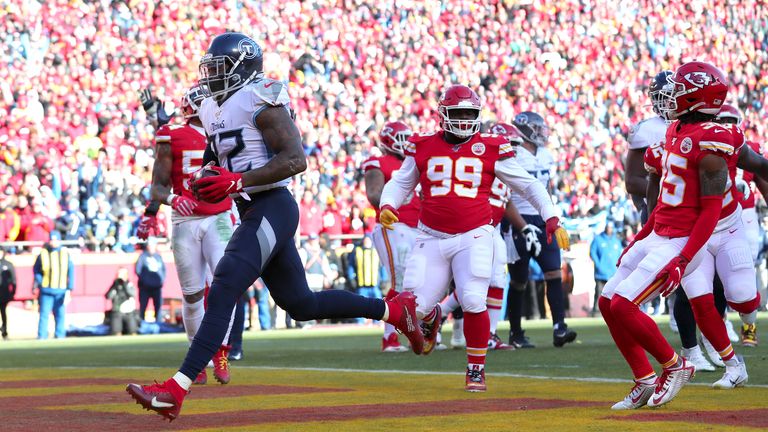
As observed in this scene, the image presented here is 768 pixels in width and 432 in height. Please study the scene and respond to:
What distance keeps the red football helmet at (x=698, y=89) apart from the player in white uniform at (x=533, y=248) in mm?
5158

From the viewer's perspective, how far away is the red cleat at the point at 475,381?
7.58m

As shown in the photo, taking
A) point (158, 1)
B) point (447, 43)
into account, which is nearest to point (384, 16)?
point (447, 43)

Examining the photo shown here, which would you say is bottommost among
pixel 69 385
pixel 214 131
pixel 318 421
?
pixel 69 385

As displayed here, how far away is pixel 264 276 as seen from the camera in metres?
6.54

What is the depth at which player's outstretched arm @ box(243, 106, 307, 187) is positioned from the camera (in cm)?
619

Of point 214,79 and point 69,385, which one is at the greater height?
point 214,79

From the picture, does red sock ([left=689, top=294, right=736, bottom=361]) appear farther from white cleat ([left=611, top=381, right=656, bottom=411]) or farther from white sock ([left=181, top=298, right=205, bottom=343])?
white sock ([left=181, top=298, right=205, bottom=343])

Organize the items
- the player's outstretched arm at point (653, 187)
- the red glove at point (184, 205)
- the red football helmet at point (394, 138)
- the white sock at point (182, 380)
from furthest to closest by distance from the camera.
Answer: the red football helmet at point (394, 138) → the red glove at point (184, 205) → the player's outstretched arm at point (653, 187) → the white sock at point (182, 380)

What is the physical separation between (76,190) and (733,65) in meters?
19.6

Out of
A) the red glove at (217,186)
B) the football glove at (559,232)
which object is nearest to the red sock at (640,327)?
the football glove at (559,232)

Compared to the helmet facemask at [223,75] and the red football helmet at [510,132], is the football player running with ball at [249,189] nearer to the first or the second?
the helmet facemask at [223,75]

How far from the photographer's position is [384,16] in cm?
3047

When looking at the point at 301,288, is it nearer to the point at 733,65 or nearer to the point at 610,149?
the point at 610,149

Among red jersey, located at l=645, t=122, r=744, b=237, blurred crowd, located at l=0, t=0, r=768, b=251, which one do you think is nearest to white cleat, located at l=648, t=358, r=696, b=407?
red jersey, located at l=645, t=122, r=744, b=237
